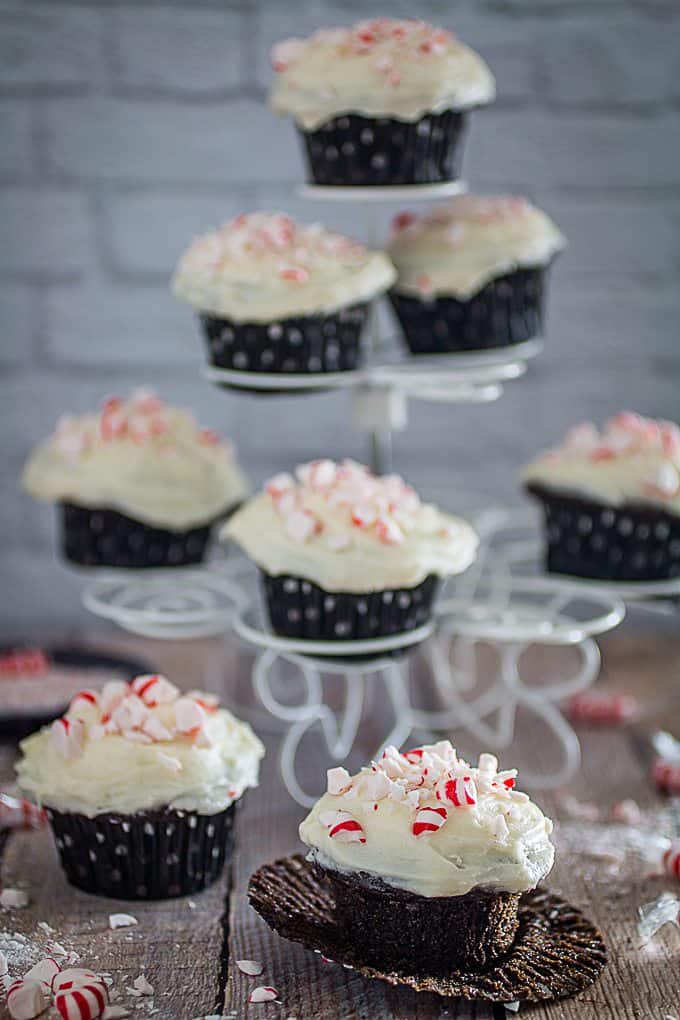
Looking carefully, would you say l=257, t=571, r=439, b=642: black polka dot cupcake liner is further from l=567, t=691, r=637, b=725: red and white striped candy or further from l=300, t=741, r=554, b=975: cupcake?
l=567, t=691, r=637, b=725: red and white striped candy

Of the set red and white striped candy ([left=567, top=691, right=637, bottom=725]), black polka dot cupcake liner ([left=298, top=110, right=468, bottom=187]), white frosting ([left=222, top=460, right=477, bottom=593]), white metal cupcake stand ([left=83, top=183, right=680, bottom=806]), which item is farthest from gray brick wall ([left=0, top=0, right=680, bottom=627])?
white frosting ([left=222, top=460, right=477, bottom=593])

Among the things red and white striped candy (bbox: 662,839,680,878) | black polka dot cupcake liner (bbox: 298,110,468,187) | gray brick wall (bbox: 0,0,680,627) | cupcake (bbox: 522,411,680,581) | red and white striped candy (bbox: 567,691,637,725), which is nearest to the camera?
red and white striped candy (bbox: 662,839,680,878)

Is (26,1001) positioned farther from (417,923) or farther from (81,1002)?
(417,923)

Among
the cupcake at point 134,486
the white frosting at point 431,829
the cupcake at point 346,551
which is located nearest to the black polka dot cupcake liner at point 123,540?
the cupcake at point 134,486

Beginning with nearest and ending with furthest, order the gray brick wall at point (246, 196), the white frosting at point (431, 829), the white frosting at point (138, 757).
Answer: 1. the white frosting at point (431, 829)
2. the white frosting at point (138, 757)
3. the gray brick wall at point (246, 196)

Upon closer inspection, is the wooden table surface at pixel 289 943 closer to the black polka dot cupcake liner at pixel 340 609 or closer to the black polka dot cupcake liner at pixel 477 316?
the black polka dot cupcake liner at pixel 340 609

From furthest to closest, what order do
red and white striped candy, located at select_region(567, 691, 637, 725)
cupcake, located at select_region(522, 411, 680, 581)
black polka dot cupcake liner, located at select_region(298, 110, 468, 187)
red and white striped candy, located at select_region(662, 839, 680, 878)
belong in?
red and white striped candy, located at select_region(567, 691, 637, 725)
cupcake, located at select_region(522, 411, 680, 581)
black polka dot cupcake liner, located at select_region(298, 110, 468, 187)
red and white striped candy, located at select_region(662, 839, 680, 878)
